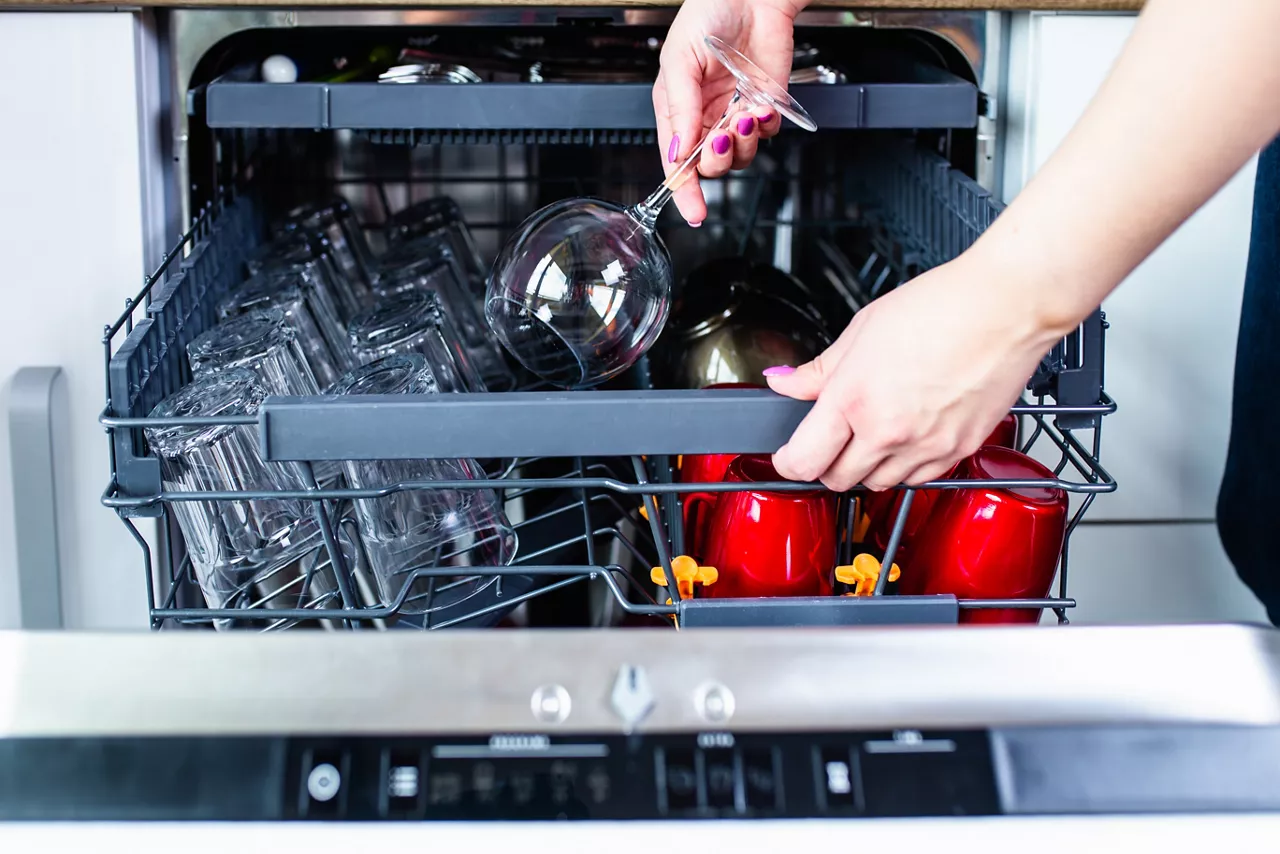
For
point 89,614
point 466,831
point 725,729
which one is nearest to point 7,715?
point 466,831

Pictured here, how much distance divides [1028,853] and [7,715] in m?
0.43

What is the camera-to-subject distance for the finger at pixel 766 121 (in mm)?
736

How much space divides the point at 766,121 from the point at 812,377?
0.89 feet

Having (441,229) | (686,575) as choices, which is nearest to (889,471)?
(686,575)

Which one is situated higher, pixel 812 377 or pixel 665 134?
pixel 665 134

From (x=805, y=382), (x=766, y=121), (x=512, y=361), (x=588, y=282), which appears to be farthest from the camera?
(x=512, y=361)

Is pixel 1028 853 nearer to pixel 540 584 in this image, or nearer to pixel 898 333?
pixel 898 333

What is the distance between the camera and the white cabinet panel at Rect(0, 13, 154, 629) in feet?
2.64

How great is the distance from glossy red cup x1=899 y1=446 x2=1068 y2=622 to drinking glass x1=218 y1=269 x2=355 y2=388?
1.46 ft

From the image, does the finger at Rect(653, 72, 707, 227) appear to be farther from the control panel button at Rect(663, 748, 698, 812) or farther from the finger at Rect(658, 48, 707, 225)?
the control panel button at Rect(663, 748, 698, 812)

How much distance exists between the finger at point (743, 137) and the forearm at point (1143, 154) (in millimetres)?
246

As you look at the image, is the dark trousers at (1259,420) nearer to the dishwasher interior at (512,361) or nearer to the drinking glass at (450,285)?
the dishwasher interior at (512,361)

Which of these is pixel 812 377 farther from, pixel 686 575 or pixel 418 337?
pixel 418 337

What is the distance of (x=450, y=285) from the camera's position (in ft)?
3.19
